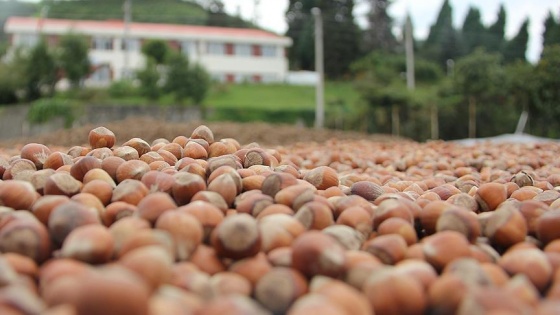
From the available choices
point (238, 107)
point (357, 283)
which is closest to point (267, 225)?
point (357, 283)

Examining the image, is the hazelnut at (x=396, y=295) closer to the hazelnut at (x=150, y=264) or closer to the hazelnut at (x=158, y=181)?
the hazelnut at (x=150, y=264)

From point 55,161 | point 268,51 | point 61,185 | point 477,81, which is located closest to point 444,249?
point 61,185

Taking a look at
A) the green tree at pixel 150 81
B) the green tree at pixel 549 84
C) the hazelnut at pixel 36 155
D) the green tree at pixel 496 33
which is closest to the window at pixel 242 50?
the green tree at pixel 150 81

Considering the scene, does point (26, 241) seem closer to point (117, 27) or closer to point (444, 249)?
point (444, 249)

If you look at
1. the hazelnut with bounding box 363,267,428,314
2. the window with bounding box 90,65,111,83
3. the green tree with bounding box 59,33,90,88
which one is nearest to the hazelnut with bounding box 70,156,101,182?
the hazelnut with bounding box 363,267,428,314

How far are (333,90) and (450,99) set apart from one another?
2043cm

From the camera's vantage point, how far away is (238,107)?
94.5 feet

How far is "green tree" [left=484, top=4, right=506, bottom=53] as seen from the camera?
50.5 meters

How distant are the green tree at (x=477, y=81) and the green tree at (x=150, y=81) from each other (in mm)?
14921

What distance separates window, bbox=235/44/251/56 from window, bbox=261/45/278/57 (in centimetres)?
114

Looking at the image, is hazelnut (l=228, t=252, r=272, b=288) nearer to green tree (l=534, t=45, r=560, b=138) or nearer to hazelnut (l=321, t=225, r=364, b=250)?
hazelnut (l=321, t=225, r=364, b=250)

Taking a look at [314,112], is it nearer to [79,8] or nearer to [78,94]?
[78,94]

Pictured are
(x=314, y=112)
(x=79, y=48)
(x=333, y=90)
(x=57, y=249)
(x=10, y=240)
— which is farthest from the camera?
(x=333, y=90)

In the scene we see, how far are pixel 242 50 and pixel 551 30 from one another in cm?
2407
